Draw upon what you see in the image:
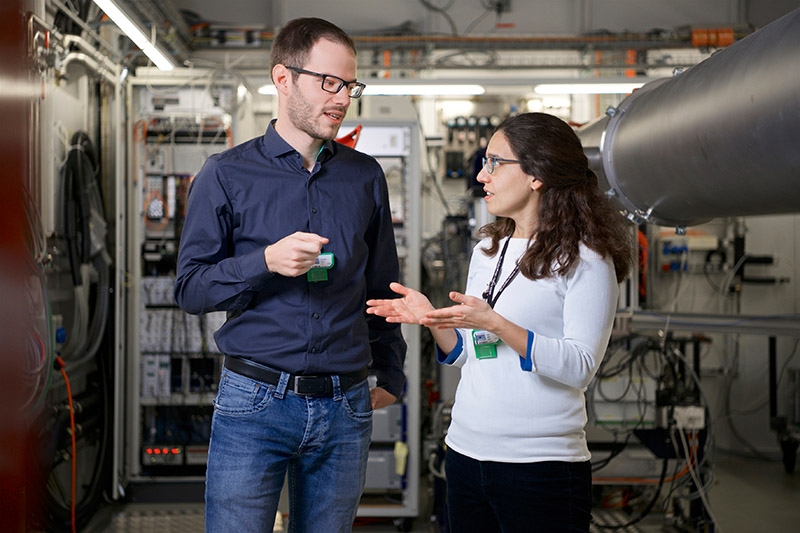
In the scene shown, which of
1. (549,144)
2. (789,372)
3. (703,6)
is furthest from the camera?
(703,6)

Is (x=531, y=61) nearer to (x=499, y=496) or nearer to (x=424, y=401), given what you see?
(x=424, y=401)

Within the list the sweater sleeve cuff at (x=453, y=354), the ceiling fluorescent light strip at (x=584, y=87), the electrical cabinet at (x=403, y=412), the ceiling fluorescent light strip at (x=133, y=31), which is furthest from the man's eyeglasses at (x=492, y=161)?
the ceiling fluorescent light strip at (x=584, y=87)

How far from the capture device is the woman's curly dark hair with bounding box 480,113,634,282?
159 cm

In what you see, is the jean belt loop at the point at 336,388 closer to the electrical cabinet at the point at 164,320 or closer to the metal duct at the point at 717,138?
the metal duct at the point at 717,138

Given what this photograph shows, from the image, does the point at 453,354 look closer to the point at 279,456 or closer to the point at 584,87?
the point at 279,456

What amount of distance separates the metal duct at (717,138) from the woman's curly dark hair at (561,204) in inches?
8.3

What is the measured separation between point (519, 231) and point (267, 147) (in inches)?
24.5

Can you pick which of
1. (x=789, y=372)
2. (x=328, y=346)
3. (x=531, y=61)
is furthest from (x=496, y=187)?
(x=789, y=372)

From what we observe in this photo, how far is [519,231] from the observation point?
171cm

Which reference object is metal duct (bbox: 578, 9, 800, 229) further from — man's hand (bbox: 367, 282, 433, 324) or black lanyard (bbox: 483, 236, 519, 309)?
man's hand (bbox: 367, 282, 433, 324)

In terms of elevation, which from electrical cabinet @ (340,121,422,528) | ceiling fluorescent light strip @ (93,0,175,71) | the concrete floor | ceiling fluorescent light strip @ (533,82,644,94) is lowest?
the concrete floor

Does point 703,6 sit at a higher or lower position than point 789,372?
higher

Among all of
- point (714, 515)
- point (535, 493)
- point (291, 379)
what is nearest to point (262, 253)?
point (291, 379)

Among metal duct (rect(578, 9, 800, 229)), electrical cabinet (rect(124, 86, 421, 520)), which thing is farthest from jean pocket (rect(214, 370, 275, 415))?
electrical cabinet (rect(124, 86, 421, 520))
